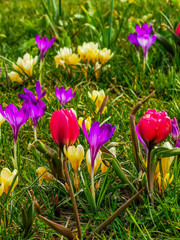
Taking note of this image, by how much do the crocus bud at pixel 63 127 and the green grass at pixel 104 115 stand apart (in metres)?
0.19

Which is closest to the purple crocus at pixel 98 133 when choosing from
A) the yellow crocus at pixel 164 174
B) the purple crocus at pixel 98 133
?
the purple crocus at pixel 98 133

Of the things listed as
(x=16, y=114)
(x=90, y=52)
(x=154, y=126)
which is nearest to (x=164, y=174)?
(x=154, y=126)

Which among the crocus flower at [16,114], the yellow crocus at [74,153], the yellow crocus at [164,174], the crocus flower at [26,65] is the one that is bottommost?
the yellow crocus at [164,174]

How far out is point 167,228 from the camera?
1.16m

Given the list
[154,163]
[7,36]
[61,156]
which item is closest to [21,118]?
[61,156]

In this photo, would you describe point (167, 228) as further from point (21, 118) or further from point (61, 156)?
point (21, 118)

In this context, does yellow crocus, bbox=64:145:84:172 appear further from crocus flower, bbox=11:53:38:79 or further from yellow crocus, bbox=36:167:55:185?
crocus flower, bbox=11:53:38:79

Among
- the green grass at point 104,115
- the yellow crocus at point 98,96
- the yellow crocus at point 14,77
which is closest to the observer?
the green grass at point 104,115

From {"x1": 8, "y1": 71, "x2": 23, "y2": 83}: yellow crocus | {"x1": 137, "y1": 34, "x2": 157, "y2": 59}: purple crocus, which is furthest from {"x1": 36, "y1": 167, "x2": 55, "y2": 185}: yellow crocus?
{"x1": 137, "y1": 34, "x2": 157, "y2": 59}: purple crocus

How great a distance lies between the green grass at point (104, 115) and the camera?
1157mm

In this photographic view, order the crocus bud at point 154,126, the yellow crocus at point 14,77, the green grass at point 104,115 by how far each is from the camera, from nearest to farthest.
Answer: the crocus bud at point 154,126, the green grass at point 104,115, the yellow crocus at point 14,77

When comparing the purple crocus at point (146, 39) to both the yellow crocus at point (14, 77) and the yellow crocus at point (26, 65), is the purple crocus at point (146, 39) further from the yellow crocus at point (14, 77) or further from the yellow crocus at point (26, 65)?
the yellow crocus at point (14, 77)

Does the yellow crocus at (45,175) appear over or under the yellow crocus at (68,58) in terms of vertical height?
under

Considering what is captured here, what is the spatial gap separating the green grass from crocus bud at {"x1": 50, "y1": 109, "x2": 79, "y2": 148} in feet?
0.62
